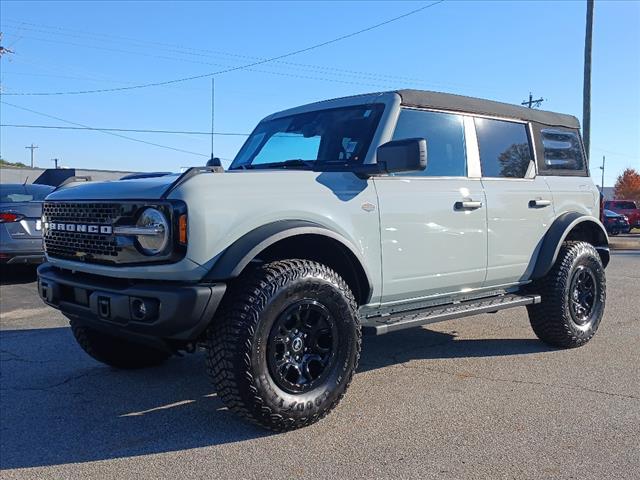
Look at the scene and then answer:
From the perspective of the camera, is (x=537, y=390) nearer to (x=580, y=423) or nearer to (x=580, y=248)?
(x=580, y=423)

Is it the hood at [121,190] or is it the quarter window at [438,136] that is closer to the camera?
the hood at [121,190]

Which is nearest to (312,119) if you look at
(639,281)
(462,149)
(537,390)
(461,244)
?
(462,149)

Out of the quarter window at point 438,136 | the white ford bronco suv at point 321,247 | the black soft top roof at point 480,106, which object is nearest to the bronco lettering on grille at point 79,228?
the white ford bronco suv at point 321,247

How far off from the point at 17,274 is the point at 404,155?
27.7 feet

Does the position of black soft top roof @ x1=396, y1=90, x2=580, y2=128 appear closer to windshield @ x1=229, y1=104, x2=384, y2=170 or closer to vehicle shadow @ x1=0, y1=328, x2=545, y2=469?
windshield @ x1=229, y1=104, x2=384, y2=170

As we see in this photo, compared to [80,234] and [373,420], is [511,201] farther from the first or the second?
[80,234]

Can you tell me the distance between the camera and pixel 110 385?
4.44 metres

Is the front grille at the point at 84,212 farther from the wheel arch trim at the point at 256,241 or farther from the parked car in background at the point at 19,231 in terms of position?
the parked car in background at the point at 19,231

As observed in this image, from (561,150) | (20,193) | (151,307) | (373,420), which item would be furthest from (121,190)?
(20,193)

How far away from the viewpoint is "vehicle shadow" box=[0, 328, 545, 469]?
335cm

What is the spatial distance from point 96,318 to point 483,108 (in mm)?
3453

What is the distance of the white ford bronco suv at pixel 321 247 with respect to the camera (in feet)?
10.7

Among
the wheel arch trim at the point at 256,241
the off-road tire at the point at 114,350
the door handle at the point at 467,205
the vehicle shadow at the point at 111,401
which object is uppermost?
the door handle at the point at 467,205

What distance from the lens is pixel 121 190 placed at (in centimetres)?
350
